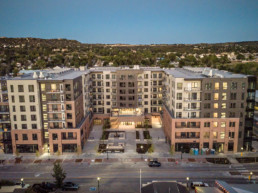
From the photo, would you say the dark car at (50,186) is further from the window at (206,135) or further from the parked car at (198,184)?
the window at (206,135)

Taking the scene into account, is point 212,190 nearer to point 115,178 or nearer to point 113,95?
point 115,178

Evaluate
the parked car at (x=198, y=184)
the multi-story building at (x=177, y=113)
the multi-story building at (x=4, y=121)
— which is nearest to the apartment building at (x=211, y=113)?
the multi-story building at (x=177, y=113)

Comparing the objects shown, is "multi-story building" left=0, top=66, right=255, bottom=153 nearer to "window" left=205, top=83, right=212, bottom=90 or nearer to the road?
"window" left=205, top=83, right=212, bottom=90

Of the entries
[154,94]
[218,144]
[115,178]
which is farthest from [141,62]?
[115,178]

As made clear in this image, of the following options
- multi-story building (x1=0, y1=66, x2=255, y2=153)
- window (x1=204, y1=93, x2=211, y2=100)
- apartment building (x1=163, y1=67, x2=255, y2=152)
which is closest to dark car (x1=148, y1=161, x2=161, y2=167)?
apartment building (x1=163, y1=67, x2=255, y2=152)

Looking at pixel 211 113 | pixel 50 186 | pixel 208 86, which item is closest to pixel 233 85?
pixel 208 86

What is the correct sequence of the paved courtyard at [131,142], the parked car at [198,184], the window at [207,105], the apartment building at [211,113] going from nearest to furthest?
the parked car at [198,184] < the apartment building at [211,113] < the window at [207,105] < the paved courtyard at [131,142]
